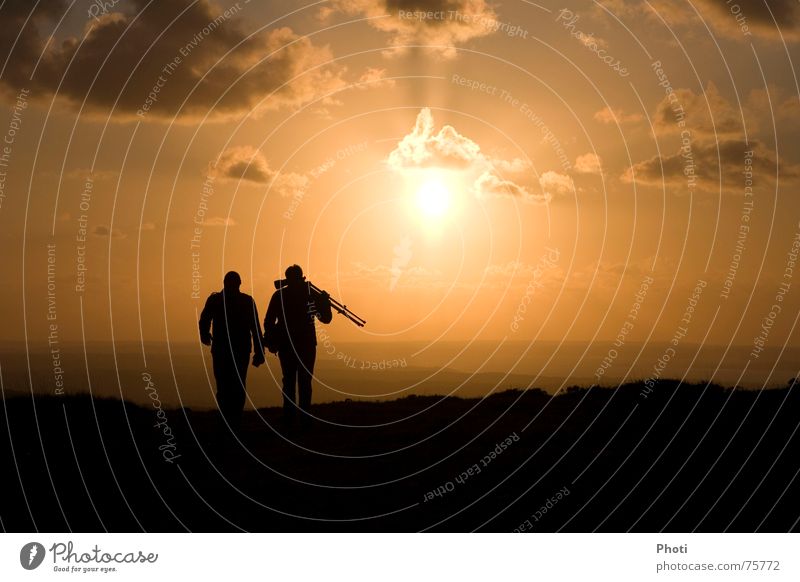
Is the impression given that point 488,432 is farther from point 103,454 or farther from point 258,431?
point 103,454

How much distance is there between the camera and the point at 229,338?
58.0 feet

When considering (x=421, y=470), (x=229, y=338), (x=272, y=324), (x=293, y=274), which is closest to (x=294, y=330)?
(x=272, y=324)

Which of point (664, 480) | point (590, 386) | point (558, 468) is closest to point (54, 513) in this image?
point (558, 468)

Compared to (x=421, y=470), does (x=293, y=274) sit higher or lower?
higher

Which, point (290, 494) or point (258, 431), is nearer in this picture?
point (290, 494)

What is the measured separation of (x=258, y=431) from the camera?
1984 centimetres

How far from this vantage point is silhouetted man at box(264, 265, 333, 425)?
1947 cm

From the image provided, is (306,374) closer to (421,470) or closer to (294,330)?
(294,330)

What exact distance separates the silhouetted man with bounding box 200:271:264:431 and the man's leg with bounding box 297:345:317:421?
1.85 metres
